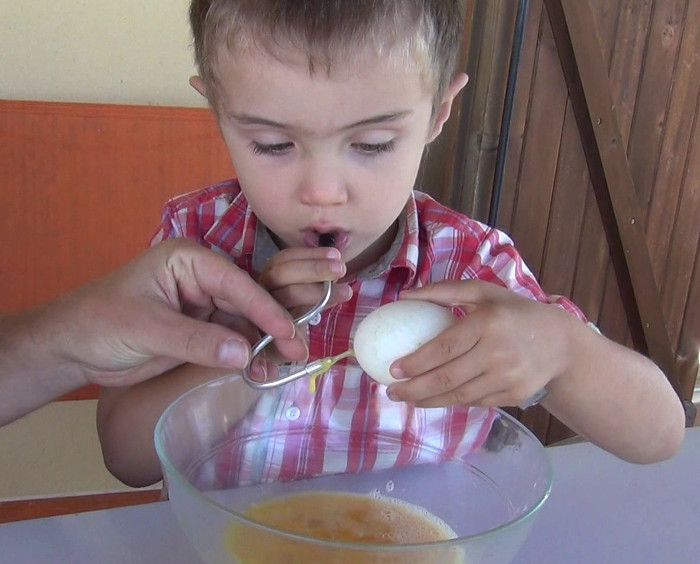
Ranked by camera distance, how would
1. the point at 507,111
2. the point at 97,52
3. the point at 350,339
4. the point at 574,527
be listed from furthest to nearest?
the point at 507,111, the point at 97,52, the point at 350,339, the point at 574,527

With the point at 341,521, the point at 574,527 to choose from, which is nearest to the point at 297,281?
the point at 341,521

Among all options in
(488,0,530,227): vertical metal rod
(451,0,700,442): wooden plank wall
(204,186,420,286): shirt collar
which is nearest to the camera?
(204,186,420,286): shirt collar

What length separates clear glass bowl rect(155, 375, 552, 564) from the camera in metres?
0.54

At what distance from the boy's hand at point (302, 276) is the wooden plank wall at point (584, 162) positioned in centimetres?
154

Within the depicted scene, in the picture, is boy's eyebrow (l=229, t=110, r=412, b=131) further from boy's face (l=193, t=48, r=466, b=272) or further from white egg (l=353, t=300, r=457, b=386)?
white egg (l=353, t=300, r=457, b=386)

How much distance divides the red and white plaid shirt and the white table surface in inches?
4.0

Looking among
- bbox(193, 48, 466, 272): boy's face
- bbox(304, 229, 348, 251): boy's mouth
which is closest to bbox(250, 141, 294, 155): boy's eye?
bbox(193, 48, 466, 272): boy's face

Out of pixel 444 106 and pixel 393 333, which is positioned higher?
pixel 444 106

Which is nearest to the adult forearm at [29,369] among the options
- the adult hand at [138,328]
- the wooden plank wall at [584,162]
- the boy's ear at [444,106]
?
the adult hand at [138,328]

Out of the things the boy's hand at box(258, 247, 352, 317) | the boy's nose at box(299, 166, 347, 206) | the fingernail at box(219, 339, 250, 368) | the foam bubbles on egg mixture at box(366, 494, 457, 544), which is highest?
the boy's nose at box(299, 166, 347, 206)

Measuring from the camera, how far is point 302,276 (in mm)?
786

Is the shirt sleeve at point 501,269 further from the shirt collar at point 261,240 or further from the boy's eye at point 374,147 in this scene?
the boy's eye at point 374,147

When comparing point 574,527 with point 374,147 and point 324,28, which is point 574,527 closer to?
point 374,147

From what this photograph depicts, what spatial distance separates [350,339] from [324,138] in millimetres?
388
